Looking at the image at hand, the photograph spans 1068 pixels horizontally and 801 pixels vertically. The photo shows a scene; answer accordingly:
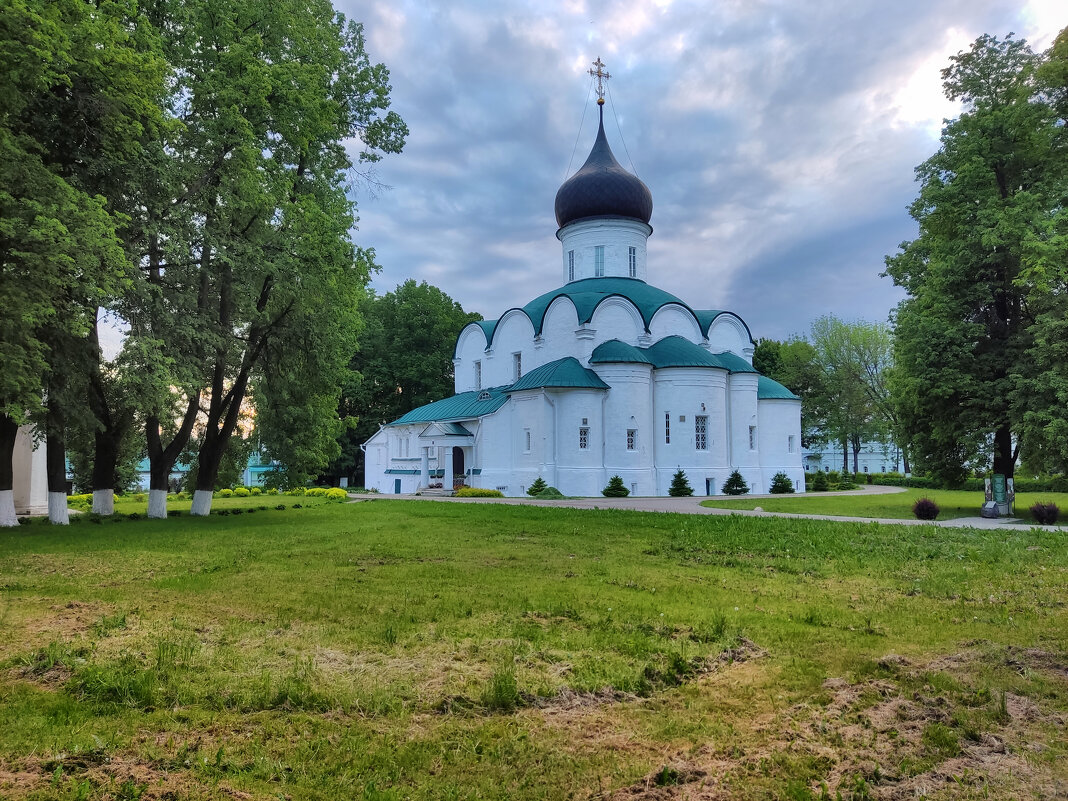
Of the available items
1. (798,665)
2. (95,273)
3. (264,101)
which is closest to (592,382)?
(264,101)

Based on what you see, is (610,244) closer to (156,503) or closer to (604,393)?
(604,393)

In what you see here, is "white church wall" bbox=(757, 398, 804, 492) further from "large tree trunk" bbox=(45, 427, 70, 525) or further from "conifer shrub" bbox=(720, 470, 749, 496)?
"large tree trunk" bbox=(45, 427, 70, 525)

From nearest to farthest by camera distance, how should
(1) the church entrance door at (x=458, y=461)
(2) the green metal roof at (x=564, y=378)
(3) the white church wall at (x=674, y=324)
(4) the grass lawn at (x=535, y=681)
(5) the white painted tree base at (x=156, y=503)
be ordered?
(4) the grass lawn at (x=535, y=681), (5) the white painted tree base at (x=156, y=503), (2) the green metal roof at (x=564, y=378), (3) the white church wall at (x=674, y=324), (1) the church entrance door at (x=458, y=461)

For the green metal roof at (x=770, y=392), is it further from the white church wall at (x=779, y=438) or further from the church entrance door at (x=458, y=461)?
the church entrance door at (x=458, y=461)

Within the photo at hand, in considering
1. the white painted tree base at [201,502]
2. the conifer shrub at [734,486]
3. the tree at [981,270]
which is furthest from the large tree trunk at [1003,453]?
the white painted tree base at [201,502]

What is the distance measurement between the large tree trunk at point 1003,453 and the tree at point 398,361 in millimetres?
33555

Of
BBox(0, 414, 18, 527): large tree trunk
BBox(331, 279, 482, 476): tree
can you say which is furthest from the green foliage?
BBox(331, 279, 482, 476): tree

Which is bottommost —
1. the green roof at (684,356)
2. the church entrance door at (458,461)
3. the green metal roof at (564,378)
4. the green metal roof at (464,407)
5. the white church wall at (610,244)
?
the church entrance door at (458,461)

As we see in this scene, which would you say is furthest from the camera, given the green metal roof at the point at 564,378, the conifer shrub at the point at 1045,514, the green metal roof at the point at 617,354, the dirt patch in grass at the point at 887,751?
the green metal roof at the point at 617,354

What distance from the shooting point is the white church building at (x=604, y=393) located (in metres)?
28.9

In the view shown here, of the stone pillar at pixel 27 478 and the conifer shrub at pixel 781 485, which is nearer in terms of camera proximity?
the stone pillar at pixel 27 478

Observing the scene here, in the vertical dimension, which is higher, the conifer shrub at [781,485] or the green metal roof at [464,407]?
the green metal roof at [464,407]

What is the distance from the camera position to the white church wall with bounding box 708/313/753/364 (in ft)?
113

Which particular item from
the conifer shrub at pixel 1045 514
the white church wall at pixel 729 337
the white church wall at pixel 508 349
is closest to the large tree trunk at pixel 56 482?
the white church wall at pixel 508 349
